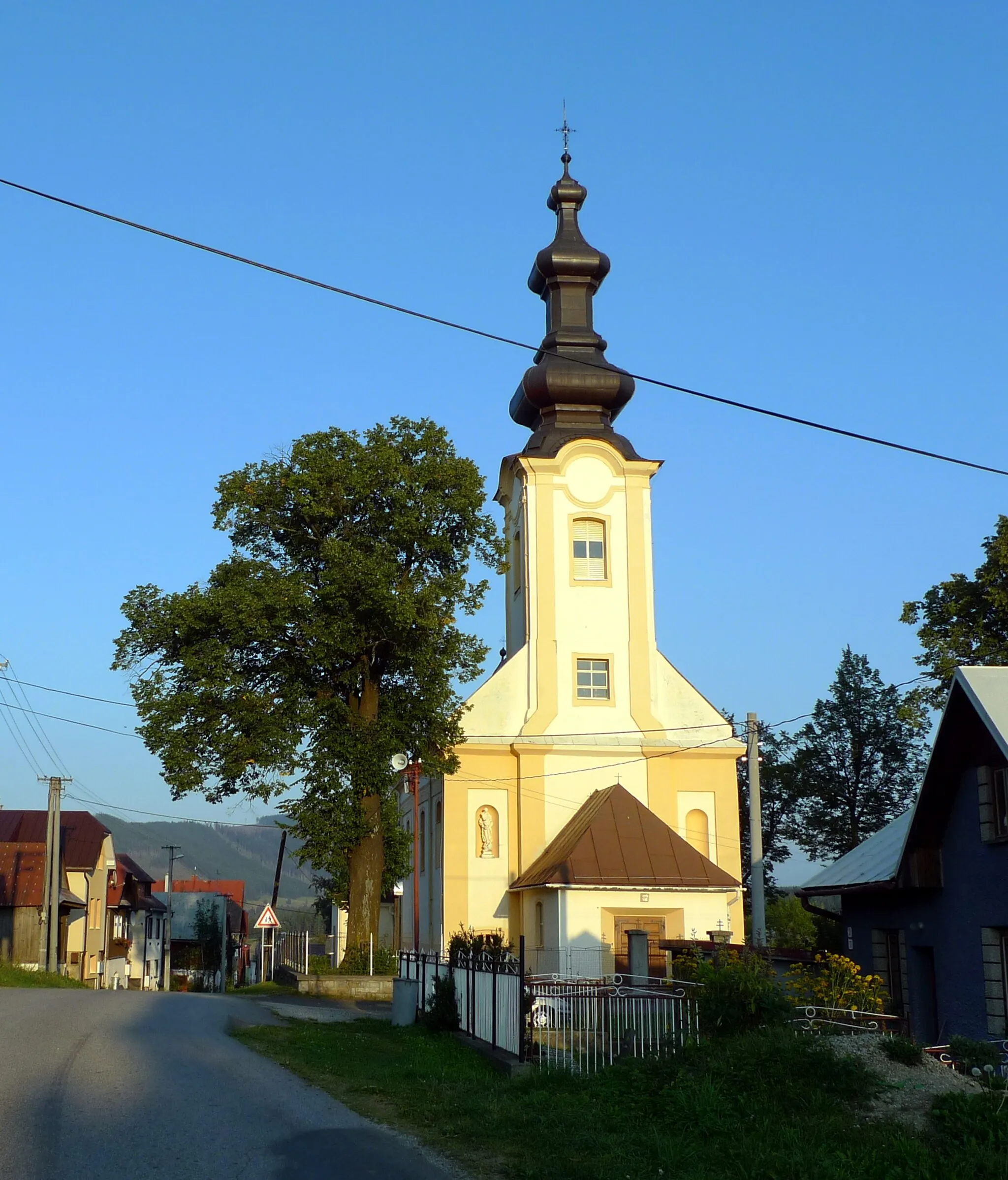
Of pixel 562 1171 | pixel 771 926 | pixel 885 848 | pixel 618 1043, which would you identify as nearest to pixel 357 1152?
pixel 562 1171

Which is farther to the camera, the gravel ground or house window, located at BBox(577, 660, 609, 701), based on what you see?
house window, located at BBox(577, 660, 609, 701)

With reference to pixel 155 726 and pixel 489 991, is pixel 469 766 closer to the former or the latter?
pixel 155 726

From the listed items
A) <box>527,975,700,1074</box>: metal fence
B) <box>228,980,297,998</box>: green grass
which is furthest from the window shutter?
<box>228,980,297,998</box>: green grass

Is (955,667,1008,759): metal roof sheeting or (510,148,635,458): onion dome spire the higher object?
(510,148,635,458): onion dome spire

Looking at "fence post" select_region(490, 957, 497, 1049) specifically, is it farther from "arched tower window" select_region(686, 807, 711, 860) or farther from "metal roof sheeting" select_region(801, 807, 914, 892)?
"arched tower window" select_region(686, 807, 711, 860)

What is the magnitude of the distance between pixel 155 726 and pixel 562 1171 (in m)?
21.8

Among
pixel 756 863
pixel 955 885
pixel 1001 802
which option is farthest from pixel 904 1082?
pixel 756 863

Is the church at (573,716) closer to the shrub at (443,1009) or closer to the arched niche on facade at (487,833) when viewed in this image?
the arched niche on facade at (487,833)

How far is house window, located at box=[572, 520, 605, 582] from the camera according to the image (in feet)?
121

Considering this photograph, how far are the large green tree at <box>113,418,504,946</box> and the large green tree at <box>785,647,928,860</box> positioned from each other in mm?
23809

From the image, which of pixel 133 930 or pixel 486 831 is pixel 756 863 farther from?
pixel 133 930

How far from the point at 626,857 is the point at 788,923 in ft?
75.5

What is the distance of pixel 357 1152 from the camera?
10.2 m

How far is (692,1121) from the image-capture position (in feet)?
35.2
